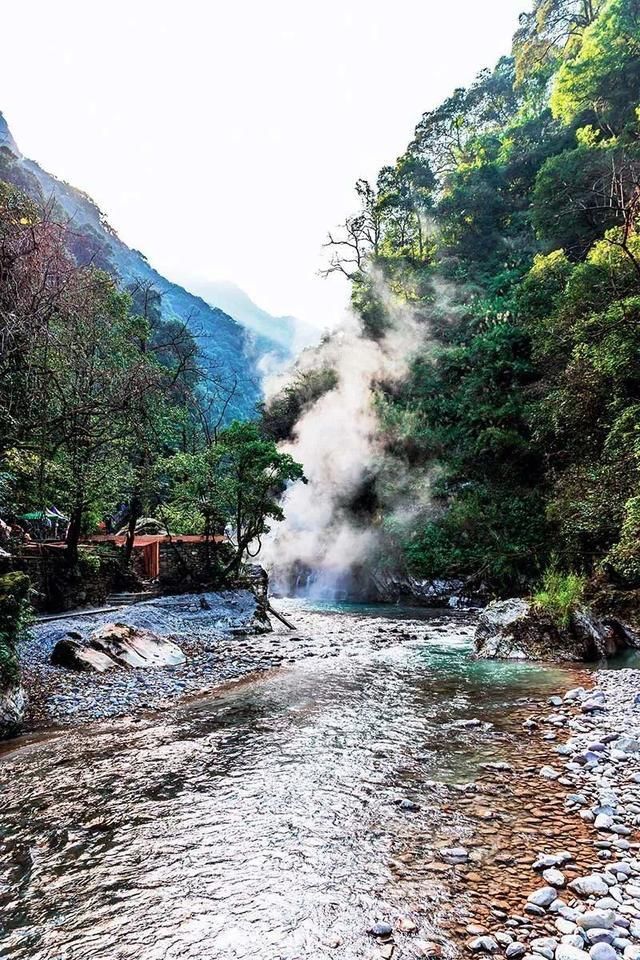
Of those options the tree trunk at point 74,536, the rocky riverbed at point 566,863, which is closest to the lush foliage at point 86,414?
the tree trunk at point 74,536

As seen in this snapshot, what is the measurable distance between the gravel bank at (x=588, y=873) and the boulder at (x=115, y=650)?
6.92 meters

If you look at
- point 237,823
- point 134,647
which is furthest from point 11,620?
point 237,823

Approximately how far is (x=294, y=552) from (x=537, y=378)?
1487 centimetres

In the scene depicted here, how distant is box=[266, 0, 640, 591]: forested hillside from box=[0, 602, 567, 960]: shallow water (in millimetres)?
6013

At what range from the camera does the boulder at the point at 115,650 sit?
797 cm

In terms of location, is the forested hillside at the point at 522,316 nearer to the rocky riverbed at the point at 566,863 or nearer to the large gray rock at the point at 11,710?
the rocky riverbed at the point at 566,863

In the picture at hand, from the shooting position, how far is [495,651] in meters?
9.29

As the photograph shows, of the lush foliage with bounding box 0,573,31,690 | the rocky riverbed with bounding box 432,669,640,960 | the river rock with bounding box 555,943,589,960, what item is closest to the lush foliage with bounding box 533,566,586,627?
the rocky riverbed with bounding box 432,669,640,960

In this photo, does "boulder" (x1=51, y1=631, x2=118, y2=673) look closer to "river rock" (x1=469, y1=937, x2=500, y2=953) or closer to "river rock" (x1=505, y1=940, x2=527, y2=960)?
"river rock" (x1=469, y1=937, x2=500, y2=953)

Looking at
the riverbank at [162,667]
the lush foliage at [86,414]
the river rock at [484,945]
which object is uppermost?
the lush foliage at [86,414]

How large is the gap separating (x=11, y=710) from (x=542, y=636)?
8.74 meters

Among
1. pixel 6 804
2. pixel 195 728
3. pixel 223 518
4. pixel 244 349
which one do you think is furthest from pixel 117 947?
pixel 244 349

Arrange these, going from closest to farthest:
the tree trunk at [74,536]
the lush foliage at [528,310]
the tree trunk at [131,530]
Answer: the tree trunk at [74,536] → the lush foliage at [528,310] → the tree trunk at [131,530]

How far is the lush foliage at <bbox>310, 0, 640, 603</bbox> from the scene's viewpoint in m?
12.0
